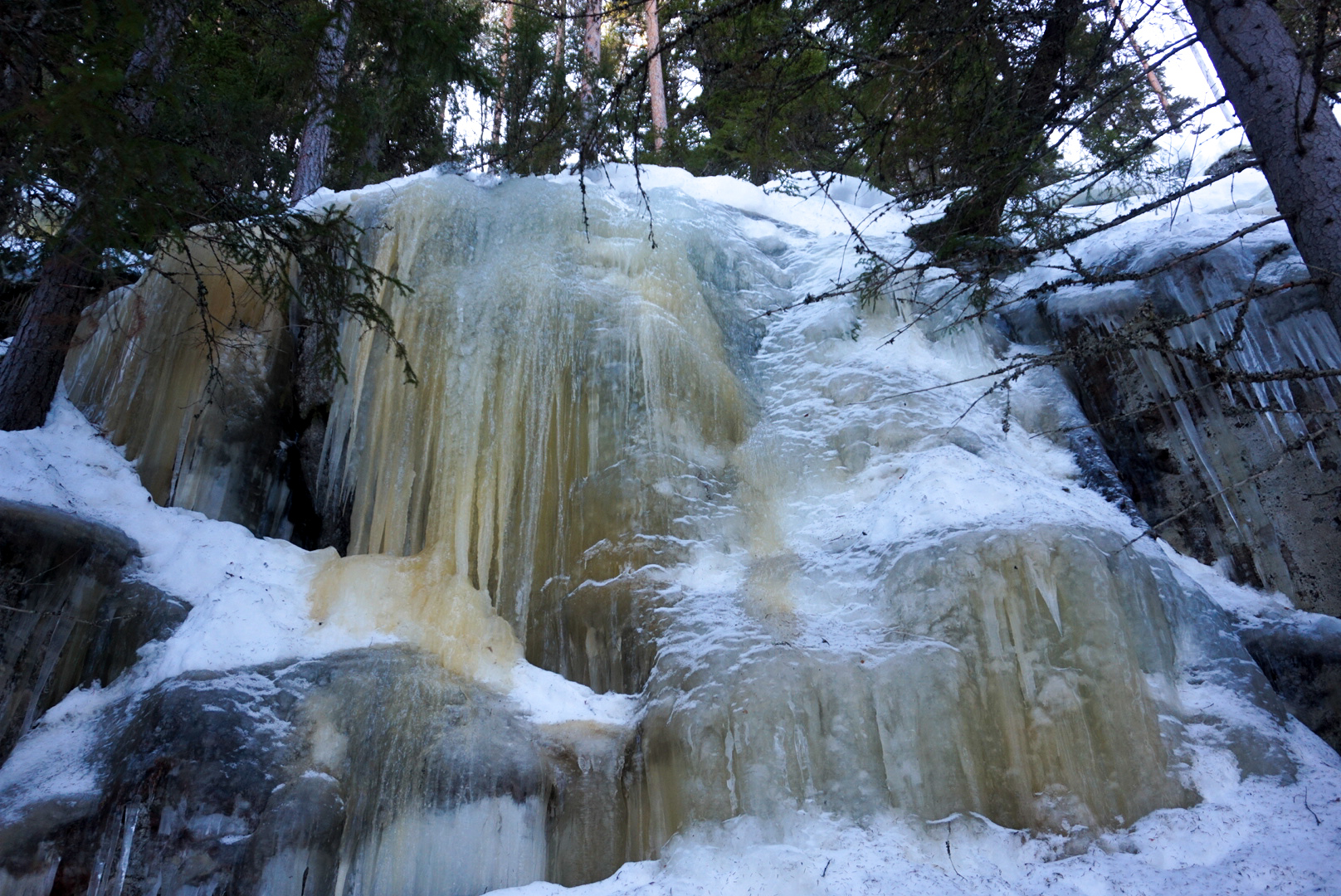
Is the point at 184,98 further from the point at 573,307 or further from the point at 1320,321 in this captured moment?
the point at 1320,321

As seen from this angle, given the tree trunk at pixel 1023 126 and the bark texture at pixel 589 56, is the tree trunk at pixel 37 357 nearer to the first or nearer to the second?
the bark texture at pixel 589 56

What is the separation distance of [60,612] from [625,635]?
331 cm

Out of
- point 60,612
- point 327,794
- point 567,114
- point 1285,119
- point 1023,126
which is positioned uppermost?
point 567,114

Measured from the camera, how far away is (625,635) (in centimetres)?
554

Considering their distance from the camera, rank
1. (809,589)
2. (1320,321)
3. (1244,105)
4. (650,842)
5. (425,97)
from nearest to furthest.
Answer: (1244,105)
(650,842)
(809,589)
(1320,321)
(425,97)

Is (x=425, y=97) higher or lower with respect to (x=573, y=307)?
higher

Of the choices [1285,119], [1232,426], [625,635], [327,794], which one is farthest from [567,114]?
[1232,426]

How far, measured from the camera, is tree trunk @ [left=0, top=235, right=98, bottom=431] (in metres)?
6.00

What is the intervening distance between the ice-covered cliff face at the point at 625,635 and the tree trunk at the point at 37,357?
501mm

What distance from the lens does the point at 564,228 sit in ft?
24.7

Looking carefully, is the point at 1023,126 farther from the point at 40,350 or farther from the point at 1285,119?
the point at 40,350

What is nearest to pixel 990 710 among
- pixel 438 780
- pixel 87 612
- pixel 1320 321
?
pixel 438 780

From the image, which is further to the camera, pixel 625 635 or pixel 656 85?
pixel 656 85

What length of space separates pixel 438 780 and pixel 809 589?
2490mm
